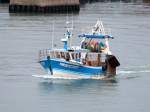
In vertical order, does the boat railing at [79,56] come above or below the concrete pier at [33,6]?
above

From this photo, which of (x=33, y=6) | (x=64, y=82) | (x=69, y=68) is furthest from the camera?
(x=33, y=6)

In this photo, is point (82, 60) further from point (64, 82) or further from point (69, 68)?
point (64, 82)

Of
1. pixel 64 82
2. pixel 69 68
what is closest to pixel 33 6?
pixel 69 68

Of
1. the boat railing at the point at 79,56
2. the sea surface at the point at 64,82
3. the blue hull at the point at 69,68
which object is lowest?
the sea surface at the point at 64,82

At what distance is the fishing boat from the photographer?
5731 centimetres

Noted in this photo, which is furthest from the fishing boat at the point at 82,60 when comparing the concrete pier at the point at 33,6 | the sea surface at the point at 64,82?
the concrete pier at the point at 33,6

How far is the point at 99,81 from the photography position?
58.3m

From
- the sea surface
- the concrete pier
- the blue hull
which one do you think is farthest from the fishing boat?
the concrete pier

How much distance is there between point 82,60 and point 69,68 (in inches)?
47.4

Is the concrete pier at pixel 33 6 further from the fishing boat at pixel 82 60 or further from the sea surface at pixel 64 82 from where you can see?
the fishing boat at pixel 82 60

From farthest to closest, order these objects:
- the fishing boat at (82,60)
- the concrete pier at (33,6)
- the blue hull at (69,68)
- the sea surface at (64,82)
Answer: the concrete pier at (33,6), the fishing boat at (82,60), the blue hull at (69,68), the sea surface at (64,82)

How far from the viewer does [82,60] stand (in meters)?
58.3

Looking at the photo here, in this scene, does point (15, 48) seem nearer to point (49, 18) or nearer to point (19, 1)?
point (49, 18)

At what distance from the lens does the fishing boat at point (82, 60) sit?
57312mm
